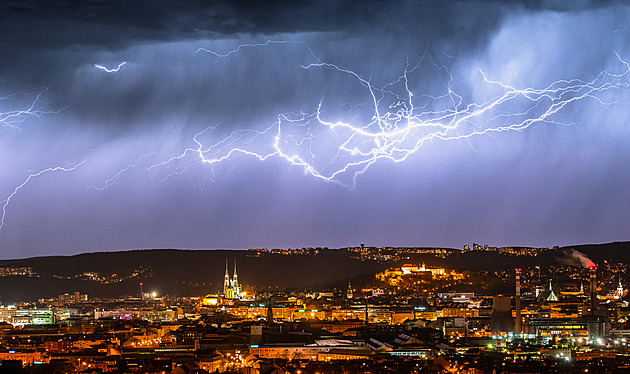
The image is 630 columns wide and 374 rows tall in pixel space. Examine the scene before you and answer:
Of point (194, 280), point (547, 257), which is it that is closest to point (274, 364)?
point (547, 257)

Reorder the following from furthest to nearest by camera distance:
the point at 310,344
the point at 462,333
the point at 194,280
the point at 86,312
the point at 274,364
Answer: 1. the point at 194,280
2. the point at 86,312
3. the point at 462,333
4. the point at 310,344
5. the point at 274,364

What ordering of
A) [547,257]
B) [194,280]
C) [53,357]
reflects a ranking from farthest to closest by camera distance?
[194,280]
[547,257]
[53,357]

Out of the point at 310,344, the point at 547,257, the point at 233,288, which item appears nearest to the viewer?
the point at 310,344

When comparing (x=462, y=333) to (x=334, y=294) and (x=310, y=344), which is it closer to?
(x=310, y=344)

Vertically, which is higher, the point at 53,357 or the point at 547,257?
the point at 547,257

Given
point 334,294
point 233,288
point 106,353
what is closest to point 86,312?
point 233,288

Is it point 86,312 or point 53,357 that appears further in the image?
point 86,312

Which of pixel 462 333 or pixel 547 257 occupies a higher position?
pixel 547 257

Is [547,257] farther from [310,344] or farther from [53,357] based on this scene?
[53,357]

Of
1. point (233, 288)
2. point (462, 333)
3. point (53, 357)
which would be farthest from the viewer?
point (233, 288)
